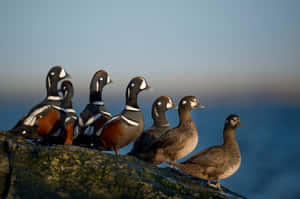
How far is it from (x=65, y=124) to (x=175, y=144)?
272 centimetres

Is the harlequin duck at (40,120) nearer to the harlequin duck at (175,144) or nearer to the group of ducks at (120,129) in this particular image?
the group of ducks at (120,129)

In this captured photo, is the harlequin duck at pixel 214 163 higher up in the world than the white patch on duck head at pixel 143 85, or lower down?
lower down

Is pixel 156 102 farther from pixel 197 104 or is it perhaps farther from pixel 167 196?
pixel 167 196

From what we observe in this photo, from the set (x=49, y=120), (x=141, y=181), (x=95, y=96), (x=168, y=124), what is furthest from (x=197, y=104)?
(x=141, y=181)

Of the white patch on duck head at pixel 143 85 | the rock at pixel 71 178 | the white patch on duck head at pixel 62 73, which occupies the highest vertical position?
the white patch on duck head at pixel 62 73

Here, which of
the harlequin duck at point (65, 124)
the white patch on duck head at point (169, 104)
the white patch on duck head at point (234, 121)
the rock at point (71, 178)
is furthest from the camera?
the white patch on duck head at point (169, 104)

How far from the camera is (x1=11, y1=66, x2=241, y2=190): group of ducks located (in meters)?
6.88

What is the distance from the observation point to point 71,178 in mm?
4469

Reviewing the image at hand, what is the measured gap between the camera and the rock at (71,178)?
A: 4152 millimetres

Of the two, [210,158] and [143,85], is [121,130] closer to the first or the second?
[143,85]

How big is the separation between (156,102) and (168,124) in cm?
66

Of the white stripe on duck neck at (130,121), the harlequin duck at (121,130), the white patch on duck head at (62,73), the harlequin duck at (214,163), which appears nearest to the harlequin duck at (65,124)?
the white patch on duck head at (62,73)

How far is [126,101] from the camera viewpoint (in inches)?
322

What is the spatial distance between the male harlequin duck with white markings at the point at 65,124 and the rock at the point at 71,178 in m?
2.64
